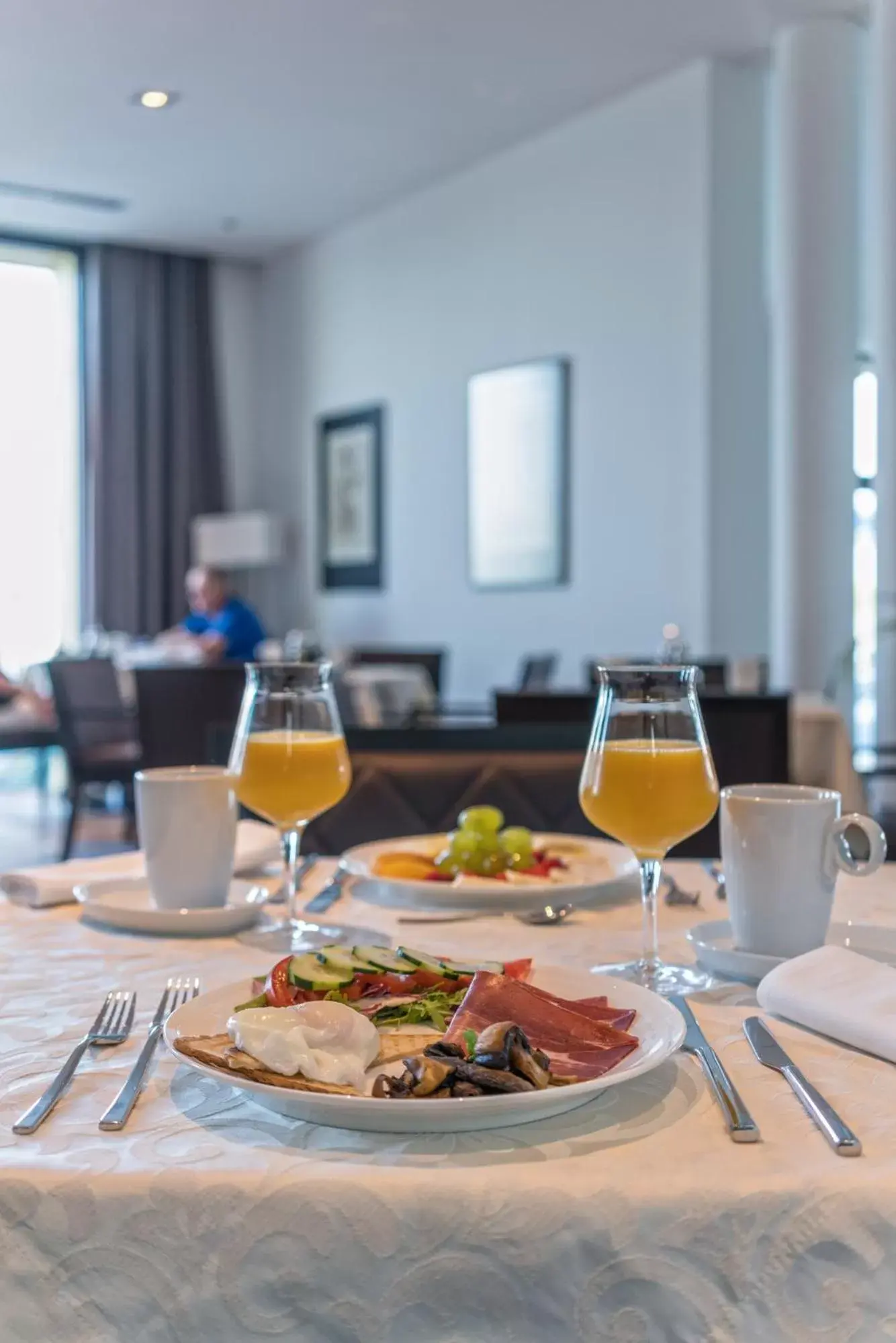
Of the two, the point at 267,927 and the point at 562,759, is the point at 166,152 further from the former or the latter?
the point at 267,927

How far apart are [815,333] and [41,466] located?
5.10 meters

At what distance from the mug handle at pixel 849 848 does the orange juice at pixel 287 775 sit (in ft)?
1.43

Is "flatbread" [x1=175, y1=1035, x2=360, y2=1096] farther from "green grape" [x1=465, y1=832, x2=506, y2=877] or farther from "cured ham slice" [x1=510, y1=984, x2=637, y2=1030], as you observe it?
"green grape" [x1=465, y1=832, x2=506, y2=877]

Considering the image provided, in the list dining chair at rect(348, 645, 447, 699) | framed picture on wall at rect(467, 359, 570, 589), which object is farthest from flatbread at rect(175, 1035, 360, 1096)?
framed picture on wall at rect(467, 359, 570, 589)

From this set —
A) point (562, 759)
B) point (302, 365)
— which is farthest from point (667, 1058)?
point (302, 365)

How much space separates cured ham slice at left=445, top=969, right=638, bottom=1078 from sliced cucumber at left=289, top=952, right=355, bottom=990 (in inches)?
3.5

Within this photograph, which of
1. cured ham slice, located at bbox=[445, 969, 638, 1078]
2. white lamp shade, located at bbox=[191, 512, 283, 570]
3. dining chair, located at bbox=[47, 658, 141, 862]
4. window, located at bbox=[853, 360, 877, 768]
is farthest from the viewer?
white lamp shade, located at bbox=[191, 512, 283, 570]

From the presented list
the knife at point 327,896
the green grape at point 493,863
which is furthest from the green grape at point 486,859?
the knife at point 327,896

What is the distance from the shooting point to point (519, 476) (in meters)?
6.79

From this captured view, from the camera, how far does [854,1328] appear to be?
23.2 inches

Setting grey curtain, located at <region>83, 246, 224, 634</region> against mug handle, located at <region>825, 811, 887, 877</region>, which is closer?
mug handle, located at <region>825, 811, 887, 877</region>

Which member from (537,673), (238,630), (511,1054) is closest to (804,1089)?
(511,1054)

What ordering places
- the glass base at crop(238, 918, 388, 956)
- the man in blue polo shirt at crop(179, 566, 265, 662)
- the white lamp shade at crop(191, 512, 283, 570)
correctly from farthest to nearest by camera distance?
the white lamp shade at crop(191, 512, 283, 570) < the man in blue polo shirt at crop(179, 566, 265, 662) < the glass base at crop(238, 918, 388, 956)

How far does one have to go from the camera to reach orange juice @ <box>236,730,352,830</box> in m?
1.17
